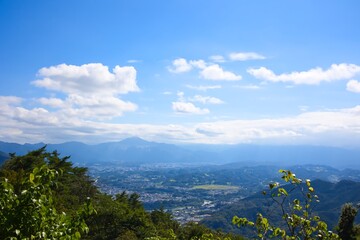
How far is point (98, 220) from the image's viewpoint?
30500 millimetres

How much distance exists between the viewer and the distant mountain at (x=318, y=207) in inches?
5166

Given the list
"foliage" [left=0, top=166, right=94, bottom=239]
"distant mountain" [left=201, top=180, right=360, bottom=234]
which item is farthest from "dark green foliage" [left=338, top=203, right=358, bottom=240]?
"distant mountain" [left=201, top=180, right=360, bottom=234]

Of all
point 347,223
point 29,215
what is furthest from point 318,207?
point 29,215

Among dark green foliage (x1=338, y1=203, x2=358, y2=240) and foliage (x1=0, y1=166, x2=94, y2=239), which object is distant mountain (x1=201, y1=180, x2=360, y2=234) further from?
foliage (x1=0, y1=166, x2=94, y2=239)

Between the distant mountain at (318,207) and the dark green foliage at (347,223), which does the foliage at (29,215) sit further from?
the distant mountain at (318,207)

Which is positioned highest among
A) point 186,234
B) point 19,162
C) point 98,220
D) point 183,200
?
point 19,162

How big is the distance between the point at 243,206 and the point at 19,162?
137 metres

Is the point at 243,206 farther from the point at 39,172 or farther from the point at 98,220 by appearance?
the point at 39,172

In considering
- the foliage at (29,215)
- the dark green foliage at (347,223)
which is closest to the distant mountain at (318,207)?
the dark green foliage at (347,223)

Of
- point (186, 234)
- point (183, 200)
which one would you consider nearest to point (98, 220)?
point (186, 234)

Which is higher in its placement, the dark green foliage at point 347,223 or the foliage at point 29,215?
the foliage at point 29,215

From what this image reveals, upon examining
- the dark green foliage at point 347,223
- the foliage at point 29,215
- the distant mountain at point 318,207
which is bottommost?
the distant mountain at point 318,207

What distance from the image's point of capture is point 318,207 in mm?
153375

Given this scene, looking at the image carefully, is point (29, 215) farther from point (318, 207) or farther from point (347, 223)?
point (318, 207)
